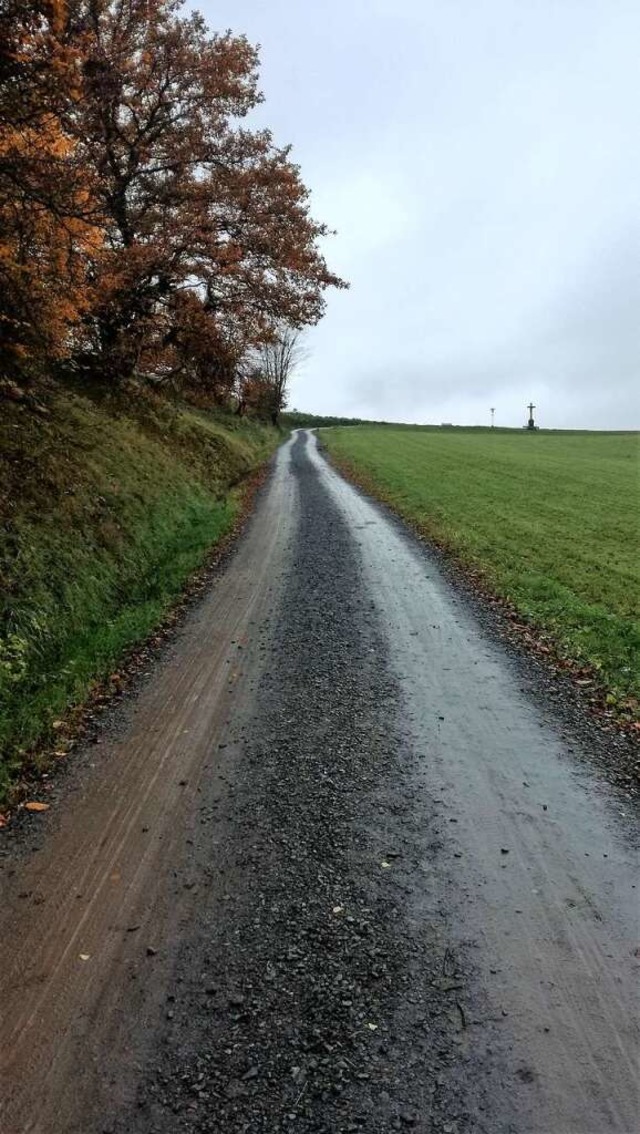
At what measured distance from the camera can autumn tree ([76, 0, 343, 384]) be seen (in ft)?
55.0

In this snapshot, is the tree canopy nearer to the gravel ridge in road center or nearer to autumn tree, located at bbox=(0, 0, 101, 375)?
autumn tree, located at bbox=(0, 0, 101, 375)

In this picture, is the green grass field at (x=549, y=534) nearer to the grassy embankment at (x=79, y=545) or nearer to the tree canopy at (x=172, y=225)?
the grassy embankment at (x=79, y=545)

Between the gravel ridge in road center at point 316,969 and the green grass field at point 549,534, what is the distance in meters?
3.44

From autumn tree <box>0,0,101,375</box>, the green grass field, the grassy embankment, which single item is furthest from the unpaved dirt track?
autumn tree <box>0,0,101,375</box>

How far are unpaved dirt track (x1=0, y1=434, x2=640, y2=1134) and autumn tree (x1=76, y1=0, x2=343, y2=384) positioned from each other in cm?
1376

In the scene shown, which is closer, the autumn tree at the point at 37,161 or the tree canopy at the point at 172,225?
the autumn tree at the point at 37,161

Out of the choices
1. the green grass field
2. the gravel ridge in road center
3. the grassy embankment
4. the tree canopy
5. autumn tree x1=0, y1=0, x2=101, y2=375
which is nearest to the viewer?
the gravel ridge in road center

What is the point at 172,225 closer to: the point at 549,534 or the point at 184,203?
the point at 184,203

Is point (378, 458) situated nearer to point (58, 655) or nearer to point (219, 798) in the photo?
point (58, 655)

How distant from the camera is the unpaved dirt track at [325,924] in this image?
289cm

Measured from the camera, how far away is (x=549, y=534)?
51.2 feet

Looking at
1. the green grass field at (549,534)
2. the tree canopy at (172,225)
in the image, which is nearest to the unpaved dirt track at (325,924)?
the green grass field at (549,534)

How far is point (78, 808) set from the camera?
5.04 meters

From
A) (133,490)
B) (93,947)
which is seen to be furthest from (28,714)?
(133,490)
